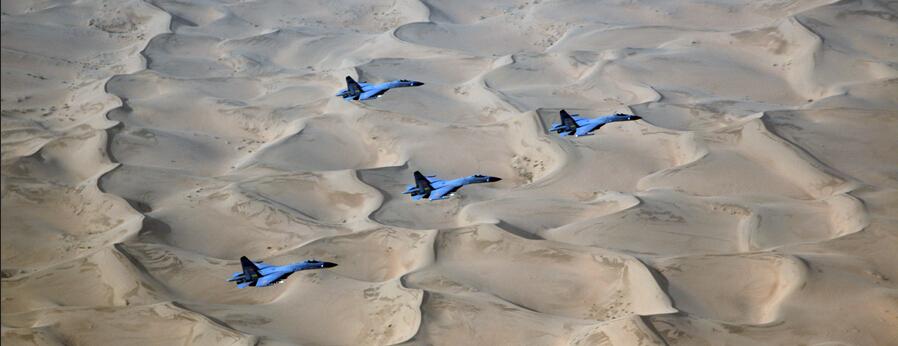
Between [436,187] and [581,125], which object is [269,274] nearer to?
[436,187]

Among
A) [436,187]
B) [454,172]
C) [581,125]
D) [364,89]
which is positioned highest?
[364,89]

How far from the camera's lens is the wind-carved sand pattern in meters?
13.9

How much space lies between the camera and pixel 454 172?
18406 millimetres

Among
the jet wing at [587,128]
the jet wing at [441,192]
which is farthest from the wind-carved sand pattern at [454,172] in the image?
the jet wing at [587,128]

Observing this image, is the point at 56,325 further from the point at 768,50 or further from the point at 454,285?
the point at 768,50

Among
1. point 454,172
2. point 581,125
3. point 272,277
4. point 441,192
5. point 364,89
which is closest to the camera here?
point 272,277

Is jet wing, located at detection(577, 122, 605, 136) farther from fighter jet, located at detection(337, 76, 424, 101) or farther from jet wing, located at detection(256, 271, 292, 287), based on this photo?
jet wing, located at detection(256, 271, 292, 287)

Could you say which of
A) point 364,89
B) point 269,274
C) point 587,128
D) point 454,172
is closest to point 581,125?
point 587,128

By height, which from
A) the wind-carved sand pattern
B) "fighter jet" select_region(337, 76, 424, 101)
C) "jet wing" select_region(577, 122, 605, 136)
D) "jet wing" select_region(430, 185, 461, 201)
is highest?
"fighter jet" select_region(337, 76, 424, 101)

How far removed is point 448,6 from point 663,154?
8.90m

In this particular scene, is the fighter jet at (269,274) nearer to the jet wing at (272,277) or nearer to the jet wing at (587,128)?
the jet wing at (272,277)

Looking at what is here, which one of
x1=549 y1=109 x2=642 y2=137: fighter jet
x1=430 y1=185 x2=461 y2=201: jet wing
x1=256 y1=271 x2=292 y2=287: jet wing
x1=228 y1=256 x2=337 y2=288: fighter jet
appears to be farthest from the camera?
x1=549 y1=109 x2=642 y2=137: fighter jet

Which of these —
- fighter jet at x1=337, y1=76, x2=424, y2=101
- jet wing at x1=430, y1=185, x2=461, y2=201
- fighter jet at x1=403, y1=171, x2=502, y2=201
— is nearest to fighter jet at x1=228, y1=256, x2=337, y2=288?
fighter jet at x1=403, y1=171, x2=502, y2=201

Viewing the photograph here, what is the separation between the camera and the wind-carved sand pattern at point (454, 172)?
13.9 m
